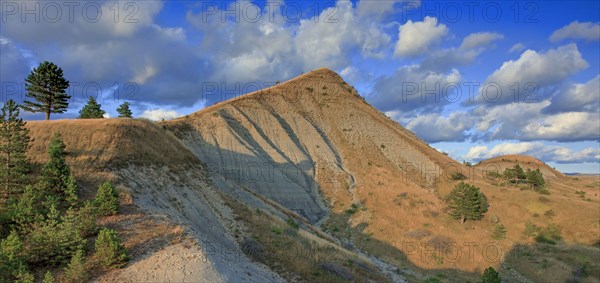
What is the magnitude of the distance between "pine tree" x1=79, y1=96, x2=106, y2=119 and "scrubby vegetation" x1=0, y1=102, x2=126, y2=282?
25.2 m

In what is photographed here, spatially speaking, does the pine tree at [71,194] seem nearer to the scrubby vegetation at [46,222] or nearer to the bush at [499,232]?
the scrubby vegetation at [46,222]

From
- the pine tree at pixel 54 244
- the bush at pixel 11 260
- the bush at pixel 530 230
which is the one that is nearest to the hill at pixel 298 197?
the bush at pixel 530 230

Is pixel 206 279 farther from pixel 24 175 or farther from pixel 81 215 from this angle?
pixel 24 175

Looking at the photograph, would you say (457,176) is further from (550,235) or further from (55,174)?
(55,174)

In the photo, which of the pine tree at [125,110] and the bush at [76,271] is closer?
the bush at [76,271]

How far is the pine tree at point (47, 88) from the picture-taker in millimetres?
34750

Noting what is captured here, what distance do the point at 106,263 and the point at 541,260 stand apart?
38.6 meters

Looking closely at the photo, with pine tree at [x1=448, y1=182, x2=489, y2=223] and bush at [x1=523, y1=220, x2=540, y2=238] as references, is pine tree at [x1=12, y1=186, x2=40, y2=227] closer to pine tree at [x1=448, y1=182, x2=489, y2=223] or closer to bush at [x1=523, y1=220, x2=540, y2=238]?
pine tree at [x1=448, y1=182, x2=489, y2=223]

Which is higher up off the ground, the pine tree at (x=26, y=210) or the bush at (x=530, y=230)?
the pine tree at (x=26, y=210)

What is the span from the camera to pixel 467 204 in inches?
1694

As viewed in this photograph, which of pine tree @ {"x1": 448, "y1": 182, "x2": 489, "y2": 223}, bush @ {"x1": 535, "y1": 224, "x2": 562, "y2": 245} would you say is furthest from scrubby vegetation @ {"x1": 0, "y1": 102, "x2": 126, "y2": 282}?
bush @ {"x1": 535, "y1": 224, "x2": 562, "y2": 245}

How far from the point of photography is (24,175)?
19656 mm

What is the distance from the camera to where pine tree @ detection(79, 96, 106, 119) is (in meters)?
44.7

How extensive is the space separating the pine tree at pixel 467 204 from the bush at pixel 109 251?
38.2 metres
